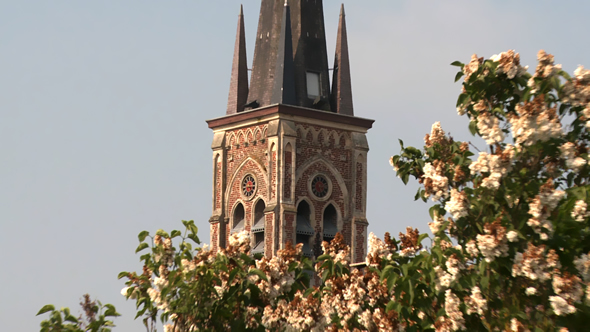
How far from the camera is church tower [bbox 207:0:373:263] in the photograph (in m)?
61.8

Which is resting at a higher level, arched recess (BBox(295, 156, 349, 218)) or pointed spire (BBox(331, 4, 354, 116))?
pointed spire (BBox(331, 4, 354, 116))

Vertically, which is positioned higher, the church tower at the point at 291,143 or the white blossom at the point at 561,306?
the church tower at the point at 291,143

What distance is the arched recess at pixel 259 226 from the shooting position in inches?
2406

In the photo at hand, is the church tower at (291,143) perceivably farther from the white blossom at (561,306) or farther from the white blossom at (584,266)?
the white blossom at (561,306)

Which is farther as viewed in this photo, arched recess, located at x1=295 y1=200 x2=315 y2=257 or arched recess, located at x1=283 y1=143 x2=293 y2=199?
arched recess, located at x1=283 y1=143 x2=293 y2=199

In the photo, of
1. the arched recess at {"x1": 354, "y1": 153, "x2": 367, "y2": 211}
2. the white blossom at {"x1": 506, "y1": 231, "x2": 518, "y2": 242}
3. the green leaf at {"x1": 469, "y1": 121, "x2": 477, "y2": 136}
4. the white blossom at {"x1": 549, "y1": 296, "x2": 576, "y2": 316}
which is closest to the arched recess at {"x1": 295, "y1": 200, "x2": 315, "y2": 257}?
the arched recess at {"x1": 354, "y1": 153, "x2": 367, "y2": 211}

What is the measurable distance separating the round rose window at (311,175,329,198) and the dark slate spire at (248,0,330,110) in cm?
377

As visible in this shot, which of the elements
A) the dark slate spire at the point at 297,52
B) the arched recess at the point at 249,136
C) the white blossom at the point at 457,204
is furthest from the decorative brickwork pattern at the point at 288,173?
the white blossom at the point at 457,204

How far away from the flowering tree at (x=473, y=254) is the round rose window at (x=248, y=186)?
47233 mm

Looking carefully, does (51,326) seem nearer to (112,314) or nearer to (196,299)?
(112,314)

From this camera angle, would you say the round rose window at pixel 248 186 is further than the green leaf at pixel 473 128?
Yes

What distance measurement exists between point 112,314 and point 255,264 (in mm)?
2089

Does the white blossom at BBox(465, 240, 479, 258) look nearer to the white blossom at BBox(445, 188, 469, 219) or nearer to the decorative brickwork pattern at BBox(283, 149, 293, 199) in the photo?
the white blossom at BBox(445, 188, 469, 219)

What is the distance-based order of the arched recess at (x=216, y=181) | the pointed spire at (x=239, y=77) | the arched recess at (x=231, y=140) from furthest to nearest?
1. the pointed spire at (x=239, y=77)
2. the arched recess at (x=216, y=181)
3. the arched recess at (x=231, y=140)
